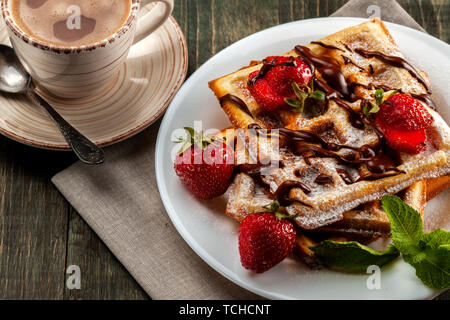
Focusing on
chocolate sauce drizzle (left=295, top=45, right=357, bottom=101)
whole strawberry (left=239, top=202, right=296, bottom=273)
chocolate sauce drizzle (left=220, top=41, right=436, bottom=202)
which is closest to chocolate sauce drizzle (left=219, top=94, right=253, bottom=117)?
chocolate sauce drizzle (left=220, top=41, right=436, bottom=202)

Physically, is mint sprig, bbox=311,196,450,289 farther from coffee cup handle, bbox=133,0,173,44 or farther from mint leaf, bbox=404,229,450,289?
coffee cup handle, bbox=133,0,173,44

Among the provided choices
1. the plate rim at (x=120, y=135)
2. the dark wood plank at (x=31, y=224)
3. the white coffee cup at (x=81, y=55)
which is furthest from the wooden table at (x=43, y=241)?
the white coffee cup at (x=81, y=55)

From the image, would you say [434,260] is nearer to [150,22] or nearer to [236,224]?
[236,224]

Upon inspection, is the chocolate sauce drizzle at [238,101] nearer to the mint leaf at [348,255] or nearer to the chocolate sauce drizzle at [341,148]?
the chocolate sauce drizzle at [341,148]

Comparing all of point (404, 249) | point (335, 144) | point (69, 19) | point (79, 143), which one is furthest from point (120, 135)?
point (404, 249)
